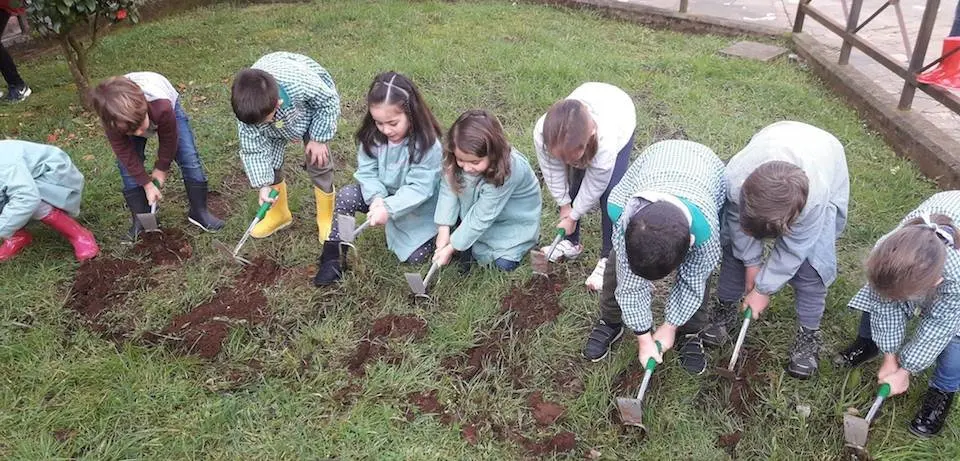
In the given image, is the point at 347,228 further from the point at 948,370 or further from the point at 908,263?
the point at 948,370

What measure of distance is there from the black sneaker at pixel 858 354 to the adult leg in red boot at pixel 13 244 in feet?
12.2

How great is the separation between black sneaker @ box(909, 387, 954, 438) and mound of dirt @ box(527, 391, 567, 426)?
3.94ft

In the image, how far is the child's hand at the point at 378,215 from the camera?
2.87 m

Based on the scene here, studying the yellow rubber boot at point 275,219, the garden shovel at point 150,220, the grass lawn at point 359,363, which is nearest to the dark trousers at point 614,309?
the grass lawn at point 359,363

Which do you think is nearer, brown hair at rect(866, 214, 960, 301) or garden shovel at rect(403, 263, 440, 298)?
brown hair at rect(866, 214, 960, 301)

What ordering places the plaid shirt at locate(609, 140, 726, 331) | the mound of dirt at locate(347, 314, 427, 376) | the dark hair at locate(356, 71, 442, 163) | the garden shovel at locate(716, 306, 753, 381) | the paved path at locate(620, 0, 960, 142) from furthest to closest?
the paved path at locate(620, 0, 960, 142) < the dark hair at locate(356, 71, 442, 163) < the mound of dirt at locate(347, 314, 427, 376) < the garden shovel at locate(716, 306, 753, 381) < the plaid shirt at locate(609, 140, 726, 331)

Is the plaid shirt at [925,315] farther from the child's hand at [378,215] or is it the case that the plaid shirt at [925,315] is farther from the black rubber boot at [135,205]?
the black rubber boot at [135,205]

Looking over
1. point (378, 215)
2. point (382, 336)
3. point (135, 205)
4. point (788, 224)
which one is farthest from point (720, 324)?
point (135, 205)

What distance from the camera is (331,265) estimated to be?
3039mm

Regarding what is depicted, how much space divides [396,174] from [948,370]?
87.6 inches

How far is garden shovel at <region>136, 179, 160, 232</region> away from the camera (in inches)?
128

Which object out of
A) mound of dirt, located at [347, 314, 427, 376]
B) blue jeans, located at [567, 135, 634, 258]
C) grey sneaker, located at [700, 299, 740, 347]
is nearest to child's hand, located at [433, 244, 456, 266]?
mound of dirt, located at [347, 314, 427, 376]

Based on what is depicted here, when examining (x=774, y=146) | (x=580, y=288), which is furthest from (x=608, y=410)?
(x=774, y=146)

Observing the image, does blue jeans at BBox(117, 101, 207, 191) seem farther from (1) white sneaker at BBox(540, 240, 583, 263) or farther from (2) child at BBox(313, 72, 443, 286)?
(1) white sneaker at BBox(540, 240, 583, 263)
